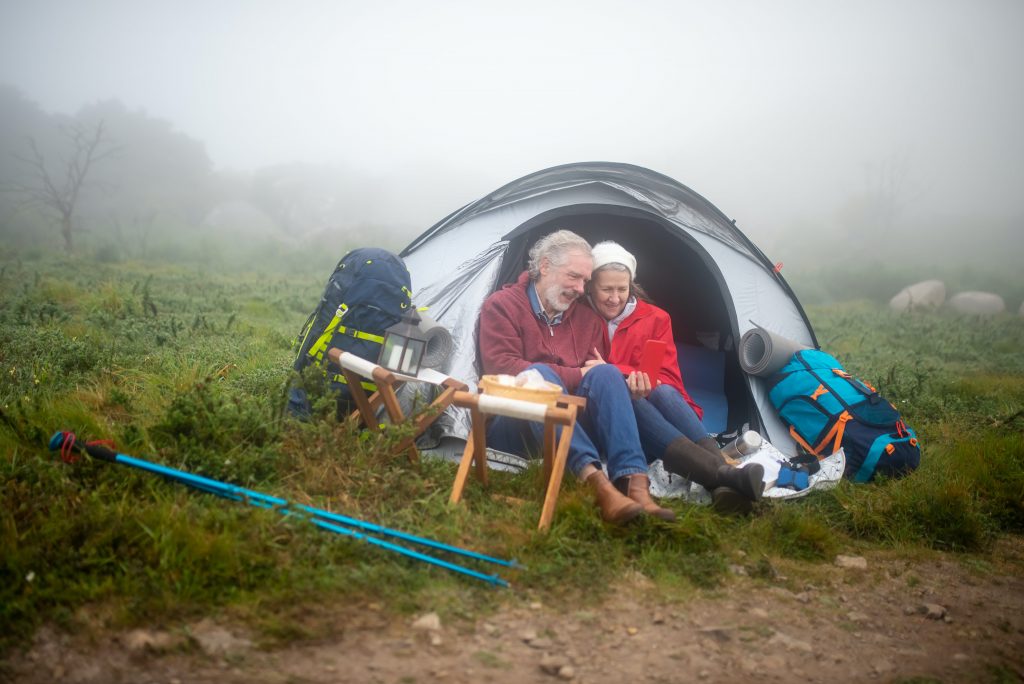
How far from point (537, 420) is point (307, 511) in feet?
3.61

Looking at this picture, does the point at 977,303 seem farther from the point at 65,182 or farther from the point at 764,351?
the point at 65,182

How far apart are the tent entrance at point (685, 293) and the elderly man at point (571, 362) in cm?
78

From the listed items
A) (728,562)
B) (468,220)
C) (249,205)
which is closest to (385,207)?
(249,205)

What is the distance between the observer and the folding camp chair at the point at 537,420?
300cm

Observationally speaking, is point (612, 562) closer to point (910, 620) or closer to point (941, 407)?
point (910, 620)

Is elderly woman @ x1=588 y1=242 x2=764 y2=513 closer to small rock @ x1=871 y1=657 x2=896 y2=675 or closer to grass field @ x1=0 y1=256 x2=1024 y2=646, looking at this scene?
grass field @ x1=0 y1=256 x2=1024 y2=646

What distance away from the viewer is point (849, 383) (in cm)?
429

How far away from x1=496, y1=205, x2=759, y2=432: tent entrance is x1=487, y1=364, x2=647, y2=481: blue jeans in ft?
5.13

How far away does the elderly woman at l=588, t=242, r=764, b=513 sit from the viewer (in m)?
3.40

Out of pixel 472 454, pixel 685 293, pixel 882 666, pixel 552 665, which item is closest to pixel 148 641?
pixel 552 665

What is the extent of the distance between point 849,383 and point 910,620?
1.86m

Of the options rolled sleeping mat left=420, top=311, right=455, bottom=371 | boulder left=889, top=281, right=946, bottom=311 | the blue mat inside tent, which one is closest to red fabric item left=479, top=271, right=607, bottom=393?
rolled sleeping mat left=420, top=311, right=455, bottom=371

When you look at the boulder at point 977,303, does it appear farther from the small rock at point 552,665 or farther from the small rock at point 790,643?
the small rock at point 552,665

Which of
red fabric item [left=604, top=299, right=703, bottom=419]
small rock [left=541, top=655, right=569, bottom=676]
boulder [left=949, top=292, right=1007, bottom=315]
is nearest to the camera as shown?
small rock [left=541, top=655, right=569, bottom=676]
